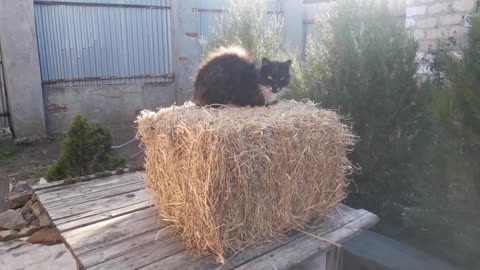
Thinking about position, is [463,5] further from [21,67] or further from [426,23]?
[21,67]

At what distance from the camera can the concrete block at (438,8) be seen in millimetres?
4066

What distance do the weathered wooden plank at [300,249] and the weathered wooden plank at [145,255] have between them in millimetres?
387

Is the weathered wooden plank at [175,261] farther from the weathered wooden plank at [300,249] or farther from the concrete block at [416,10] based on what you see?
the concrete block at [416,10]

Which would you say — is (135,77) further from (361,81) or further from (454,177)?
(454,177)

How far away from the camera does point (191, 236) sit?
1.97m

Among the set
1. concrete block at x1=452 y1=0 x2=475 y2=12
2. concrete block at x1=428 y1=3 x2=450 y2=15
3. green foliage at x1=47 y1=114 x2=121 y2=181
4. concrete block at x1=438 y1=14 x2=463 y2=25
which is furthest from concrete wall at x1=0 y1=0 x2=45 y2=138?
concrete block at x1=452 y1=0 x2=475 y2=12

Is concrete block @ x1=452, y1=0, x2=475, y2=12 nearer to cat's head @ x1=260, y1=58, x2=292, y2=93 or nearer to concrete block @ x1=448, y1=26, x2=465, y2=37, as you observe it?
concrete block @ x1=448, y1=26, x2=465, y2=37

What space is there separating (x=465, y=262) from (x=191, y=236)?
1675 mm

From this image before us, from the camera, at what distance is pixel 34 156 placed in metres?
5.82

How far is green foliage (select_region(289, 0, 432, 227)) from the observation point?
3.00 m

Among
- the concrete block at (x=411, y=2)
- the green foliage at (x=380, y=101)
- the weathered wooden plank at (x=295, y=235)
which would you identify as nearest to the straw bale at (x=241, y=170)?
the weathered wooden plank at (x=295, y=235)

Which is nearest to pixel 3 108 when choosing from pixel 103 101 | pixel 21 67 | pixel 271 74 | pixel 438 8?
pixel 21 67

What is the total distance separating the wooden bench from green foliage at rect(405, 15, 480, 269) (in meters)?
0.48

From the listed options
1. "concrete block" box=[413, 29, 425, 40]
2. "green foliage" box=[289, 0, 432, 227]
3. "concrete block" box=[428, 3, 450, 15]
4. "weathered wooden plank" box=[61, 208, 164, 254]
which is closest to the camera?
"weathered wooden plank" box=[61, 208, 164, 254]
